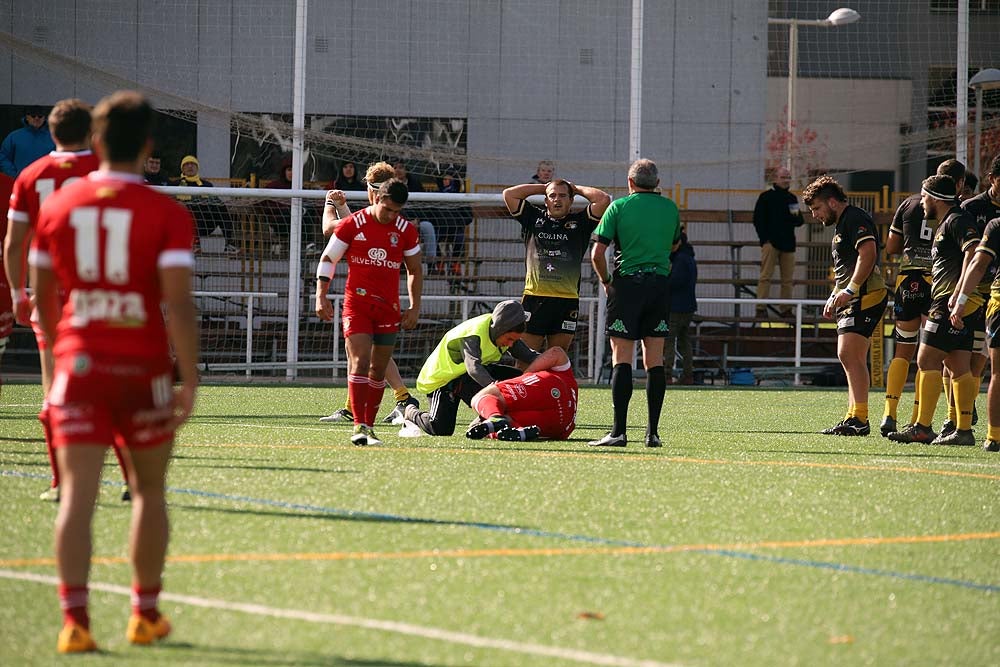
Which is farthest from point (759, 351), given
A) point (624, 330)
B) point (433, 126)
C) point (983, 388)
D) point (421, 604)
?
point (421, 604)

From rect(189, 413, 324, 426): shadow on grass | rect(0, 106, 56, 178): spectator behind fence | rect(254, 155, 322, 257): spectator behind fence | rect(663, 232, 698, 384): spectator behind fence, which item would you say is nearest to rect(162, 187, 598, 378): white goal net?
rect(254, 155, 322, 257): spectator behind fence

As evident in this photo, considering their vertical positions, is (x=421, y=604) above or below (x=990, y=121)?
below

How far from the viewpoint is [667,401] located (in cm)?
1545

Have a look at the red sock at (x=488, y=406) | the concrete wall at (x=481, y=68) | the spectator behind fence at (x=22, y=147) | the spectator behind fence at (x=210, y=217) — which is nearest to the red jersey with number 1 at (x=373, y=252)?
the red sock at (x=488, y=406)

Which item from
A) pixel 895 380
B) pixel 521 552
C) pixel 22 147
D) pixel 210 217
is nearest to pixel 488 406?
pixel 895 380

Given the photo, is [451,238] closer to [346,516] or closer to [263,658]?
[346,516]

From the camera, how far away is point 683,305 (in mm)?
18844

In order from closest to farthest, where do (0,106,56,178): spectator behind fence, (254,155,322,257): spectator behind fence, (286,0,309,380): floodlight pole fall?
(0,106,56,178): spectator behind fence → (286,0,309,380): floodlight pole → (254,155,322,257): spectator behind fence

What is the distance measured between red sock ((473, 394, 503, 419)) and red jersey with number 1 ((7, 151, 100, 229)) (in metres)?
4.23

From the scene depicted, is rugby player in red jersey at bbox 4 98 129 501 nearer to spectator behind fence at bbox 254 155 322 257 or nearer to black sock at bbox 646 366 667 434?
black sock at bbox 646 366 667 434

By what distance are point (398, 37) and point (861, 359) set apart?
48.6 feet

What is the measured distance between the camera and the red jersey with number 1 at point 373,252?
976cm

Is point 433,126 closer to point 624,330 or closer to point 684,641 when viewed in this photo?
point 624,330

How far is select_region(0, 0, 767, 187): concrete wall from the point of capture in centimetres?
2370
